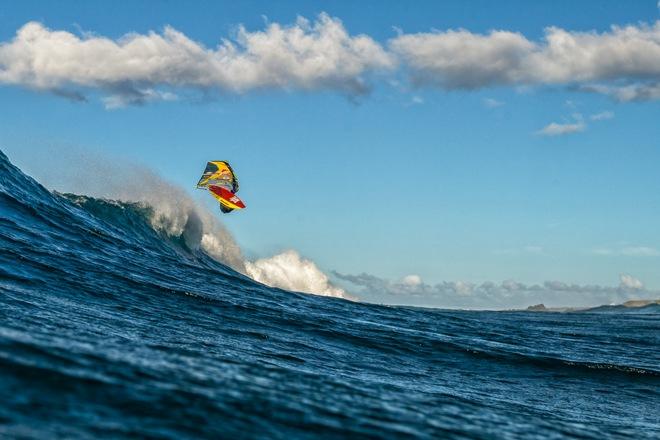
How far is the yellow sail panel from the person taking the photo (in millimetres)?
48156

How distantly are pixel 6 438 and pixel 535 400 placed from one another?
879 cm

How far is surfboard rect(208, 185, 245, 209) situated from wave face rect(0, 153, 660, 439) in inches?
882

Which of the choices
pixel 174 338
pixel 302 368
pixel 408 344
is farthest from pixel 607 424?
pixel 408 344

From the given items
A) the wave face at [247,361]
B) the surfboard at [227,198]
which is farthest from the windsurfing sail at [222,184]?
the wave face at [247,361]

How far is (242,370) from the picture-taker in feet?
24.9

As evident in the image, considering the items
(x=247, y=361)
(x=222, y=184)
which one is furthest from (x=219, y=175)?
(x=247, y=361)

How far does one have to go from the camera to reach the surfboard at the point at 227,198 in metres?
49.3

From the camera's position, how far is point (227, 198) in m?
49.6

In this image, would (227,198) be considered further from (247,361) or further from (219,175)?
(247,361)

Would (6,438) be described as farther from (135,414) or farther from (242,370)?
(242,370)

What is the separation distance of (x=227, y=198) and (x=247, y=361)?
1596 inches

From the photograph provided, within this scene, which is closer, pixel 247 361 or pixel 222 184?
pixel 247 361

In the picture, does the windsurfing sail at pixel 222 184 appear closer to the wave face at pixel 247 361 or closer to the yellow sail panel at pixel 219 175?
the yellow sail panel at pixel 219 175

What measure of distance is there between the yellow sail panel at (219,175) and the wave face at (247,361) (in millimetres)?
21330
